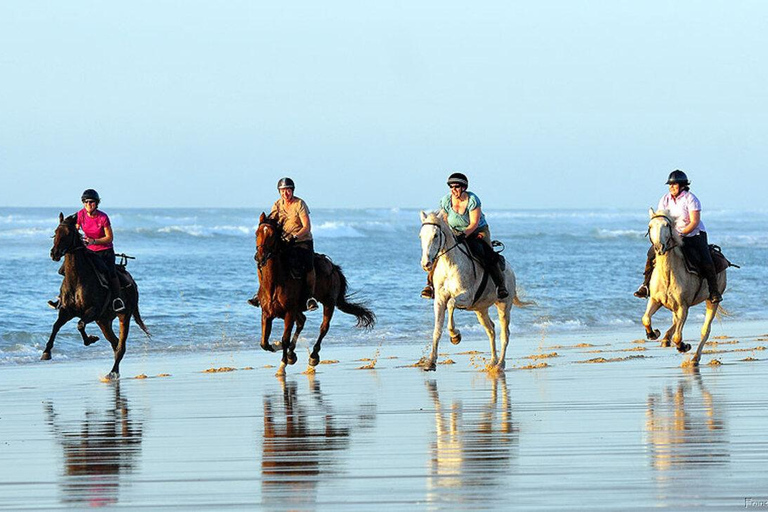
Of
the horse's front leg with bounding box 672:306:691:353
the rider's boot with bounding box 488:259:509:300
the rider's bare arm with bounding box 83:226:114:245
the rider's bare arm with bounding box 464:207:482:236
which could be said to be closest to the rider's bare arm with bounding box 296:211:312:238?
the rider's bare arm with bounding box 464:207:482:236

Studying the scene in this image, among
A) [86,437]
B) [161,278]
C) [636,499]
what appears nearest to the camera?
[636,499]

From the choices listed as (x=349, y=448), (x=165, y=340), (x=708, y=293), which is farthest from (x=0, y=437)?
(x=165, y=340)

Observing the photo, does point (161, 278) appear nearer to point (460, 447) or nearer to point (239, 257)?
point (239, 257)

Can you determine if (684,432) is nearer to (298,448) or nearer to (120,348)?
(298,448)

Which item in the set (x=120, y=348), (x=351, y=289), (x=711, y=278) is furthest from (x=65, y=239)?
(x=351, y=289)

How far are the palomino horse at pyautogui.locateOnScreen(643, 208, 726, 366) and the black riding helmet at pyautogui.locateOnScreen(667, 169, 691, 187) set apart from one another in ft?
1.45

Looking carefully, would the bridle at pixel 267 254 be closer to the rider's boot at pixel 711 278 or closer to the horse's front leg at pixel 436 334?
the horse's front leg at pixel 436 334

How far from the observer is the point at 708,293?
16.2 m

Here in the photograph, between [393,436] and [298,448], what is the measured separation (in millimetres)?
793

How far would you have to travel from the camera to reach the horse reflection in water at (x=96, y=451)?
7336mm

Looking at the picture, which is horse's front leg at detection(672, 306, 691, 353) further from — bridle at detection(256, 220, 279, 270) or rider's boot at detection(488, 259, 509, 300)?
bridle at detection(256, 220, 279, 270)

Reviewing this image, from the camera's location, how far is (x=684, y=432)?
913 cm

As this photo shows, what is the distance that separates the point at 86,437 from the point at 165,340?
11113 millimetres

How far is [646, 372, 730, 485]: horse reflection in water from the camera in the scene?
25.2 ft
